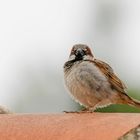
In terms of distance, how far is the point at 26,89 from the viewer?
1375 cm

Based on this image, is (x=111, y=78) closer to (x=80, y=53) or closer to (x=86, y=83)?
(x=86, y=83)

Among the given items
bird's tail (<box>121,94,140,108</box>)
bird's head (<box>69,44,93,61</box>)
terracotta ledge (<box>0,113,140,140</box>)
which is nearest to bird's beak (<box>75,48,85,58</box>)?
bird's head (<box>69,44,93,61</box>)

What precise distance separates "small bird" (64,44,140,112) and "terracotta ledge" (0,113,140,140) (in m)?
2.91

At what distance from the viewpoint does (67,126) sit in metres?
3.14

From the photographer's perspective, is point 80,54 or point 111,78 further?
point 80,54

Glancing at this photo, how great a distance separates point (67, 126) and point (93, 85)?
10.6ft

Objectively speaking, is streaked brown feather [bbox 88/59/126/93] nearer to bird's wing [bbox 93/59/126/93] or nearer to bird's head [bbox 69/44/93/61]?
bird's wing [bbox 93/59/126/93]

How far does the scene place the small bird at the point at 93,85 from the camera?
6.31 m

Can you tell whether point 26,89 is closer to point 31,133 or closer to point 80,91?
point 80,91

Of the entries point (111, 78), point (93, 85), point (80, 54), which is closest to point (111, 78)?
point (111, 78)

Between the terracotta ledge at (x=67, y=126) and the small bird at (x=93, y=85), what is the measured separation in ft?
9.53

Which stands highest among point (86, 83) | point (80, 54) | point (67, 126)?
point (67, 126)

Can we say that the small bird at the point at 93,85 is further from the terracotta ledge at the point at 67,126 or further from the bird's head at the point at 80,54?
the terracotta ledge at the point at 67,126

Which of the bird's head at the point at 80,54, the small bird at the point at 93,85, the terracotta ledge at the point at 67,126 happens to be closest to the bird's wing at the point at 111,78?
the small bird at the point at 93,85
